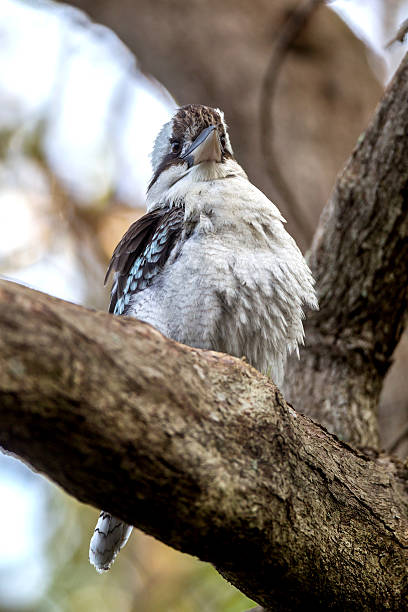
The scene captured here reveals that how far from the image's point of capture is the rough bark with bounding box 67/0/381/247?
5371 millimetres

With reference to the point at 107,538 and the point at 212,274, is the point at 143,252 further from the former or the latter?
the point at 107,538

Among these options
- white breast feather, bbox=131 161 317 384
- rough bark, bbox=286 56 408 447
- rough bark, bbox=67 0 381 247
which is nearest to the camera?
white breast feather, bbox=131 161 317 384

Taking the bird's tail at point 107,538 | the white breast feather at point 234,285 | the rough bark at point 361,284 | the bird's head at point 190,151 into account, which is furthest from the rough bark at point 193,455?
the bird's head at point 190,151

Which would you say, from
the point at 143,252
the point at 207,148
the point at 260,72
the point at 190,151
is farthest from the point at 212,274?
the point at 260,72

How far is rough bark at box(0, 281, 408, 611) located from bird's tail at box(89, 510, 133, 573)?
881mm

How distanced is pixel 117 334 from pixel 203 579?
4.44m

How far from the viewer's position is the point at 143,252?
10.7 feet

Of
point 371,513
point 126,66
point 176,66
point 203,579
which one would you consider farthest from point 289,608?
point 126,66

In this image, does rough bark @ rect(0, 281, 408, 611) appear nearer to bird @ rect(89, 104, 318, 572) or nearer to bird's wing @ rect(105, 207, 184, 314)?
bird @ rect(89, 104, 318, 572)

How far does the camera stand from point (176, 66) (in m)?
5.67

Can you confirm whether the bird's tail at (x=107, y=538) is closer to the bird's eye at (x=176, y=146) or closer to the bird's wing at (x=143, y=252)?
the bird's wing at (x=143, y=252)

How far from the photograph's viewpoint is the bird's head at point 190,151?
3.47m

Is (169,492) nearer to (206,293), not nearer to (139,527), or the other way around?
(139,527)

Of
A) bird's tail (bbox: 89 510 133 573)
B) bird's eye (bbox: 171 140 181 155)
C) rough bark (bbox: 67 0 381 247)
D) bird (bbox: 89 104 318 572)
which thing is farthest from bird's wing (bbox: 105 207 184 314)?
rough bark (bbox: 67 0 381 247)
